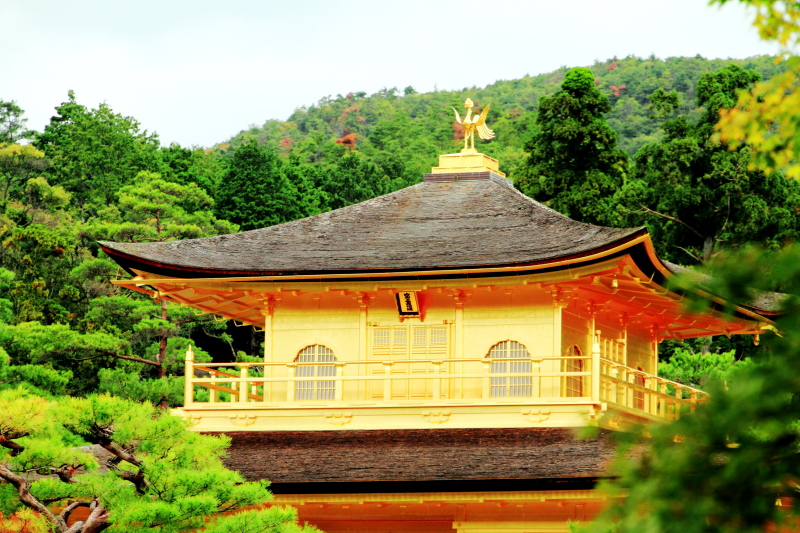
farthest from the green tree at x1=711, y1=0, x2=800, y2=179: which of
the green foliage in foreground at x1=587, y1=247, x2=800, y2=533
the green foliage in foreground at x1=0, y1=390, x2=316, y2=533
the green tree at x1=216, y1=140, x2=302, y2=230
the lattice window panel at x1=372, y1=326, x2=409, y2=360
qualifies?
the green tree at x1=216, y1=140, x2=302, y2=230

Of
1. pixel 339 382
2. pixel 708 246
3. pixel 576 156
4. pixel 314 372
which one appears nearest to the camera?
pixel 339 382

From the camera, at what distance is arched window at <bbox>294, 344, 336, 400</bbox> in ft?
54.7

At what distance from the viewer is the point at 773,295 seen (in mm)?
18469

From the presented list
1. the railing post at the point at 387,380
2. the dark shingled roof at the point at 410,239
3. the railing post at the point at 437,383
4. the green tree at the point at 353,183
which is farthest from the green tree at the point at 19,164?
the railing post at the point at 437,383

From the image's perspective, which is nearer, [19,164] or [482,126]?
[482,126]

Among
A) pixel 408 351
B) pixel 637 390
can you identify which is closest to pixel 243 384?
pixel 408 351

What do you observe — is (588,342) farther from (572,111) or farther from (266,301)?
(572,111)

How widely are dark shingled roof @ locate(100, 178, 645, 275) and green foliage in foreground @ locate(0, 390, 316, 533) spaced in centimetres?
434

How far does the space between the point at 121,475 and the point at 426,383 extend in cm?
586

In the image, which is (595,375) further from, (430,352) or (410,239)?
(410,239)

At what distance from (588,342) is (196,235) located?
797 inches

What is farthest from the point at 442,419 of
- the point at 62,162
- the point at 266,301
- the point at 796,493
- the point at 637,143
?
the point at 637,143

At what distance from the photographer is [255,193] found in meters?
45.6

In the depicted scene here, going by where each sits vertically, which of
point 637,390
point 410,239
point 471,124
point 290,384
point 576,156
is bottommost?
point 637,390
